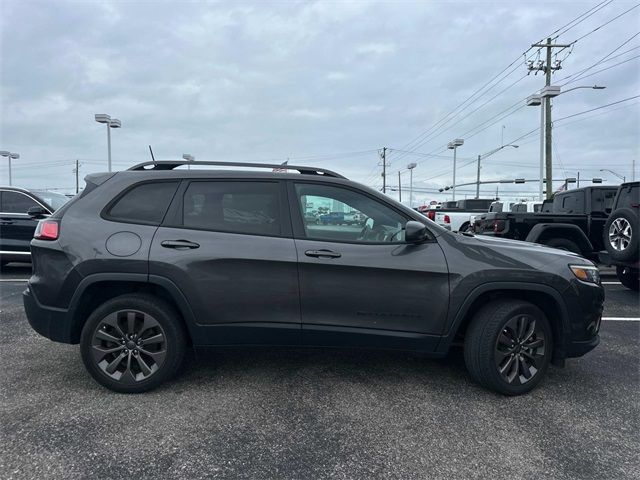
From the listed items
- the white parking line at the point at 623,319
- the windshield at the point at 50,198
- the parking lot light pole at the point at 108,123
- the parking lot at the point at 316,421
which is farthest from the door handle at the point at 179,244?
the parking lot light pole at the point at 108,123

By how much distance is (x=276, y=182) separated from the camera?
3.62 m

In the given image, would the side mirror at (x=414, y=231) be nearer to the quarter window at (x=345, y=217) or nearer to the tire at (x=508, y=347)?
the quarter window at (x=345, y=217)

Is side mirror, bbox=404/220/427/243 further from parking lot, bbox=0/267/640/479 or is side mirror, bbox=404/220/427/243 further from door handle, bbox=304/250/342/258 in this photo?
parking lot, bbox=0/267/640/479

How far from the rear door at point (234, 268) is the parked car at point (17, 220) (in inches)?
256

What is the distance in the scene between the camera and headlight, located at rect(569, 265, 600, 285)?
358 centimetres

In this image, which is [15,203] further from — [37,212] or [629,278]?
[629,278]

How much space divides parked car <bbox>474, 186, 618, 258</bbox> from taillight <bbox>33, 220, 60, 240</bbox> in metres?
7.74

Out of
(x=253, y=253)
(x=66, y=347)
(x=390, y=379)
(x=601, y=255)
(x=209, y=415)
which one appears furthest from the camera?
(x=601, y=255)

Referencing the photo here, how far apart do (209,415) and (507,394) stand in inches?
89.5

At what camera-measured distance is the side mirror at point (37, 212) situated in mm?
8281

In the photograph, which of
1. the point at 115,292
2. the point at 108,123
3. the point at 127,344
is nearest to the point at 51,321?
the point at 115,292

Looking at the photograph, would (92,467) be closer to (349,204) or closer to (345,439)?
(345,439)

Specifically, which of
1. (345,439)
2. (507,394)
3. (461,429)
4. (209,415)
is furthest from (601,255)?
(209,415)

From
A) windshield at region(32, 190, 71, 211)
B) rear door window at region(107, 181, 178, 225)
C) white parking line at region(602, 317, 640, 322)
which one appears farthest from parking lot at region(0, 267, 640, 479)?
windshield at region(32, 190, 71, 211)
